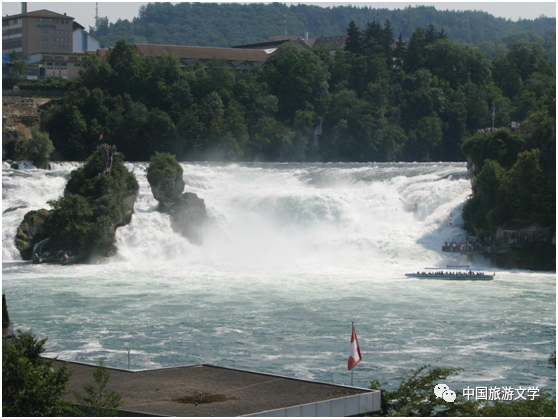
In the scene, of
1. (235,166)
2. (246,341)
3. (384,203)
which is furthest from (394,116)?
(246,341)

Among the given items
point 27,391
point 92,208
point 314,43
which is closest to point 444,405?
point 27,391

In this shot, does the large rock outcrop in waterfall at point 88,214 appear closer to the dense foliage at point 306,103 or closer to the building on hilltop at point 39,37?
the dense foliage at point 306,103

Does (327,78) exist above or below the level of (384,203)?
above

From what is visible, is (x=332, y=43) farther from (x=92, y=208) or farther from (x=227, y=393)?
(x=227, y=393)

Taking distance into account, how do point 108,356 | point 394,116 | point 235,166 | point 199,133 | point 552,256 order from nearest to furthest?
point 108,356 → point 552,256 → point 235,166 → point 199,133 → point 394,116

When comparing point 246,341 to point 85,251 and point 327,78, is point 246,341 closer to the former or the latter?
point 85,251

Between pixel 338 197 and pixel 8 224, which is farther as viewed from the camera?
pixel 338 197

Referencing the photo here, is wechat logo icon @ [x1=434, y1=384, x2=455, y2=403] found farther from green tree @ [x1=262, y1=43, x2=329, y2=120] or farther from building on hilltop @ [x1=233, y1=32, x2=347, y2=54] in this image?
building on hilltop @ [x1=233, y1=32, x2=347, y2=54]

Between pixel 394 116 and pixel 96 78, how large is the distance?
28682 mm

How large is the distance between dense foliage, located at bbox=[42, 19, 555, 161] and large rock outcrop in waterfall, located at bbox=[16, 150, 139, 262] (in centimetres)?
2803

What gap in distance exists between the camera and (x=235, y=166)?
80.2m

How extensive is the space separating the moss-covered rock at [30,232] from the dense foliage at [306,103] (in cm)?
3062

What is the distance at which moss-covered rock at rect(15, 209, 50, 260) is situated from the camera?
59.9 metres

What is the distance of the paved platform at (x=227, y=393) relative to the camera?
69.8 ft
